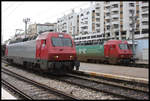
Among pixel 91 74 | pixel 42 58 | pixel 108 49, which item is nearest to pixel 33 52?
pixel 42 58

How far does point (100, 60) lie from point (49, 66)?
38.5ft

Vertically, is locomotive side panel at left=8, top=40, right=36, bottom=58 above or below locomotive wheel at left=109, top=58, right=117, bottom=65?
above

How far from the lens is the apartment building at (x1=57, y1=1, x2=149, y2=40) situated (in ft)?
185

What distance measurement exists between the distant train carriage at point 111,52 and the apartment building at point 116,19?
20.8 meters

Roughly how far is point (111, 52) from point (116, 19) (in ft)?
154

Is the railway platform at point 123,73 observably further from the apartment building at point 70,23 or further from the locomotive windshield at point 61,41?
the apartment building at point 70,23

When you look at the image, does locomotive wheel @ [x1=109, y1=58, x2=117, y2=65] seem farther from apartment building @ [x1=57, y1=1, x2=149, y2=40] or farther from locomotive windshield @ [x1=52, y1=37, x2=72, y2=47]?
apartment building @ [x1=57, y1=1, x2=149, y2=40]

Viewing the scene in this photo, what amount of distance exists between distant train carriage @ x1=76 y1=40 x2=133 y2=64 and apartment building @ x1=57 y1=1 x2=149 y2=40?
20.8m

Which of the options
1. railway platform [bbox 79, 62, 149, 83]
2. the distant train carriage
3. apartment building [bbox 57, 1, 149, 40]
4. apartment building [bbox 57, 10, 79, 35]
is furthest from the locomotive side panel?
apartment building [bbox 57, 10, 79, 35]

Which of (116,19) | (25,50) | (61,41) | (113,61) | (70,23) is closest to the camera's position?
(61,41)

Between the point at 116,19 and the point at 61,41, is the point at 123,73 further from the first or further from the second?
the point at 116,19

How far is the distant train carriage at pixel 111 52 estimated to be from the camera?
64.8ft

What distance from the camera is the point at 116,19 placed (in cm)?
6525

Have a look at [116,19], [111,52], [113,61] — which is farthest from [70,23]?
[113,61]
